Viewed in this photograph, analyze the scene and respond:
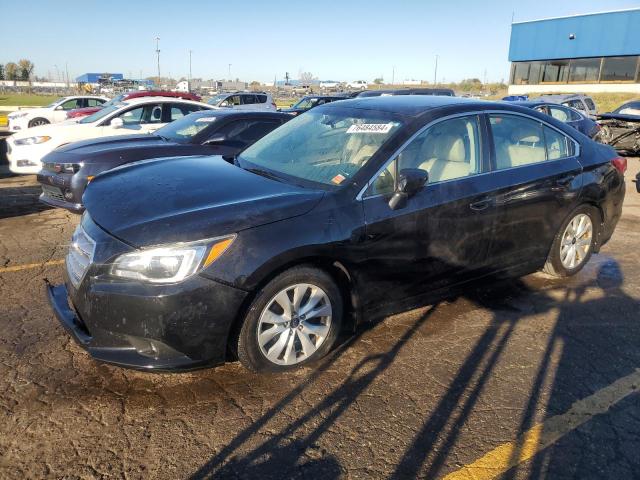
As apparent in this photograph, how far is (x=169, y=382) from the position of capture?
3.08 metres

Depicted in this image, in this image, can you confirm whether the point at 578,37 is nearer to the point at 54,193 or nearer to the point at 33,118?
the point at 33,118

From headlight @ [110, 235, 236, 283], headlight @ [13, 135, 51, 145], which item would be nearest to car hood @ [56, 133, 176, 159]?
headlight @ [13, 135, 51, 145]

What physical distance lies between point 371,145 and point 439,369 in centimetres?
157

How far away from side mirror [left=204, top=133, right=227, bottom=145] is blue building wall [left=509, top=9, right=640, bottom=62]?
44276 mm

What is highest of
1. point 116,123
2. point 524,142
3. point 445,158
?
point 524,142

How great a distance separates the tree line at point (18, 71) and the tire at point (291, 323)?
284 ft

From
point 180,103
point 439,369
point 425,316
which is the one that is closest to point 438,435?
point 439,369

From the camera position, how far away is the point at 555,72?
153 feet

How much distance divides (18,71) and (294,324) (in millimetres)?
94262

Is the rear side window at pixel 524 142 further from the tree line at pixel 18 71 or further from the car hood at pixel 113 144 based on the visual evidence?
the tree line at pixel 18 71

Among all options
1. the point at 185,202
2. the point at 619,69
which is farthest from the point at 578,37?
the point at 185,202

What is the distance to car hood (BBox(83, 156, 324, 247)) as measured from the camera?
110 inches

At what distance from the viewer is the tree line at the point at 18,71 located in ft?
254

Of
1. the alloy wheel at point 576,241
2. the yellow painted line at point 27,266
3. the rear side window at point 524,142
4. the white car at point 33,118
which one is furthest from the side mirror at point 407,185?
the white car at point 33,118
